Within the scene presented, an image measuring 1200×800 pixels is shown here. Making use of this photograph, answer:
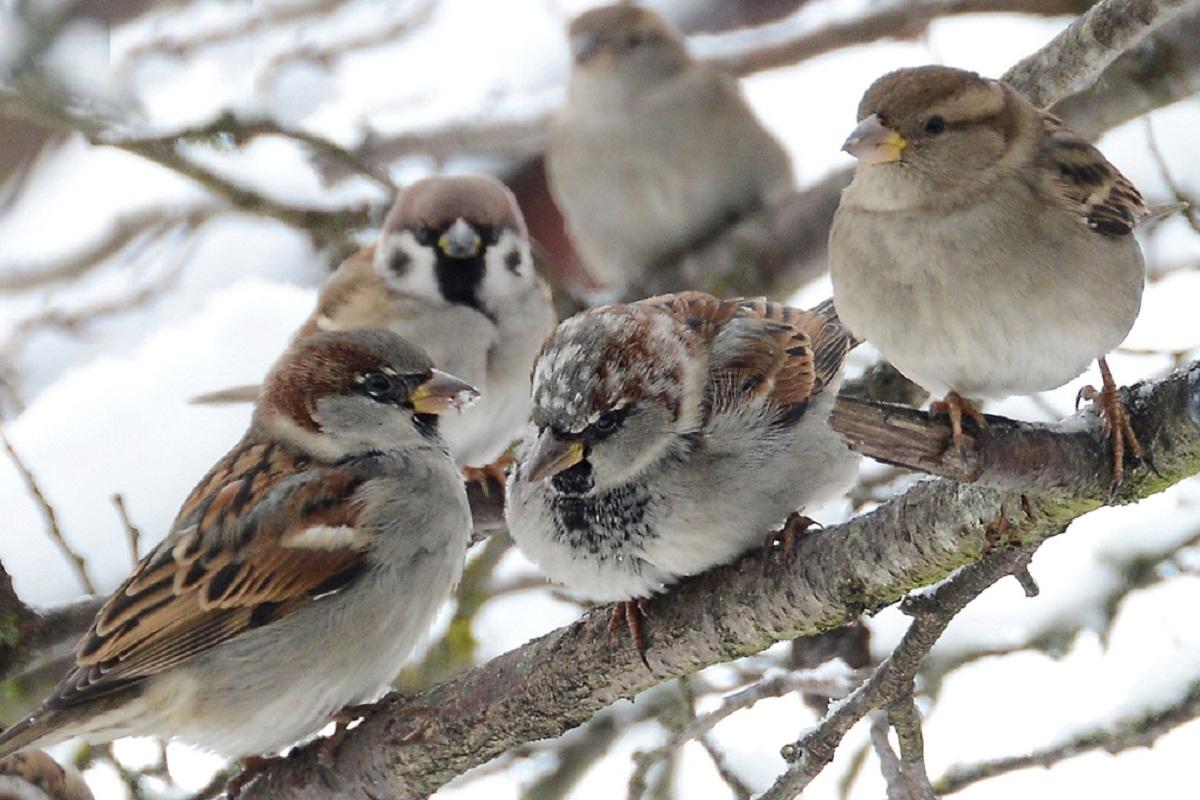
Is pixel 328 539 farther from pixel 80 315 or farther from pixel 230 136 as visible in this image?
pixel 80 315

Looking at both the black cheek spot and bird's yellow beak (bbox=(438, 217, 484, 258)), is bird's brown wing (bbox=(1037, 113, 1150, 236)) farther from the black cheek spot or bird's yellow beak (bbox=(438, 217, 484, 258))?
the black cheek spot

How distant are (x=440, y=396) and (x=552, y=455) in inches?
35.3

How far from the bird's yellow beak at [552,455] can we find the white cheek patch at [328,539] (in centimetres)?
72

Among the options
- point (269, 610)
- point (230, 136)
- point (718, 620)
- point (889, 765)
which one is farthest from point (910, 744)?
point (230, 136)

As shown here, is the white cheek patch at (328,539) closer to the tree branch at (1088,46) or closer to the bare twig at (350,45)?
the tree branch at (1088,46)

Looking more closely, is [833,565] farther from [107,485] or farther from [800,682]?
[107,485]

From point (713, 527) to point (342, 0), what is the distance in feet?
12.4

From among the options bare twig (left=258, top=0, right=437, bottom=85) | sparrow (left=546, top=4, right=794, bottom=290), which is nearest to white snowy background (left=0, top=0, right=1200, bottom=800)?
bare twig (left=258, top=0, right=437, bottom=85)

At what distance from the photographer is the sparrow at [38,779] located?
2.99 m

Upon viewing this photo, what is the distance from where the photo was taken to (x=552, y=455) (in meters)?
2.20

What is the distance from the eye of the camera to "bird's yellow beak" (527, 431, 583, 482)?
85.5 inches

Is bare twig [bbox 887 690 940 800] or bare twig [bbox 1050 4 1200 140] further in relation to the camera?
bare twig [bbox 1050 4 1200 140]

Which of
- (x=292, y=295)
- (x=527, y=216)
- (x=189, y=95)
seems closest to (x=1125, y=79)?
(x=292, y=295)

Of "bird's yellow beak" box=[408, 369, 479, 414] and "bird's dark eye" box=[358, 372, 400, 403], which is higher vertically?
"bird's dark eye" box=[358, 372, 400, 403]
